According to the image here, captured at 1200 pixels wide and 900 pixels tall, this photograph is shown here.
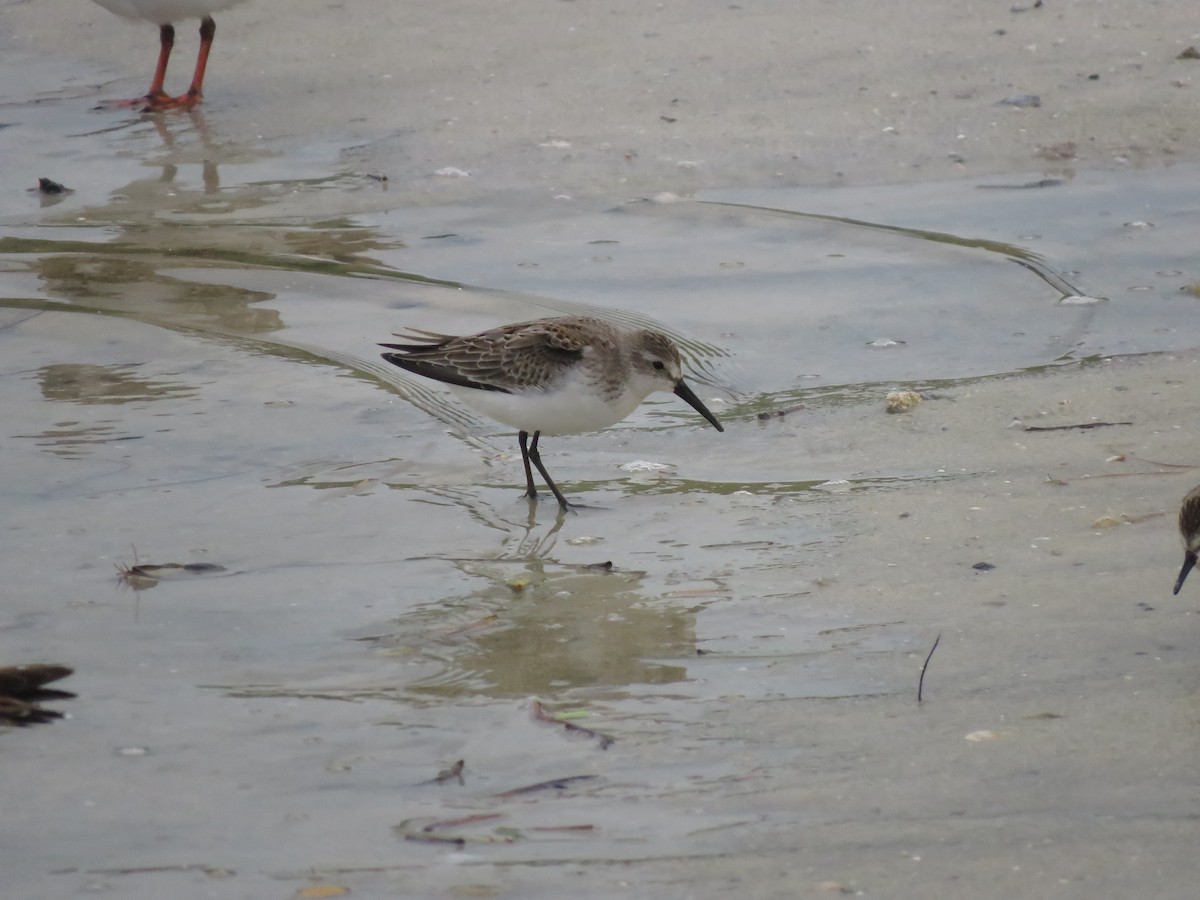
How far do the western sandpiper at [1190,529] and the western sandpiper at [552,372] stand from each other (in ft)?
7.32

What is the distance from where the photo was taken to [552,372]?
5.97 meters

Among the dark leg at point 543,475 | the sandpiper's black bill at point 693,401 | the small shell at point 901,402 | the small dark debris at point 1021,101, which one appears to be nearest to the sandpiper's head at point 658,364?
the sandpiper's black bill at point 693,401

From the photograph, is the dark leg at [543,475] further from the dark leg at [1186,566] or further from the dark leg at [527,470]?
the dark leg at [1186,566]

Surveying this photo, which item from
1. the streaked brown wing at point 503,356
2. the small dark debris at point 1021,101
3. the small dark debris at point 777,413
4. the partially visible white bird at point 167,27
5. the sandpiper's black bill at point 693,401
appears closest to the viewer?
the streaked brown wing at point 503,356

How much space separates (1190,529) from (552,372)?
8.49 feet

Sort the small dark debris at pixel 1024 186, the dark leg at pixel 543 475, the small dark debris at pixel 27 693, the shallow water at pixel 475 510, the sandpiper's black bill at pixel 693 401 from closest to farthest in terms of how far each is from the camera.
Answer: the shallow water at pixel 475 510
the small dark debris at pixel 27 693
the dark leg at pixel 543 475
the sandpiper's black bill at pixel 693 401
the small dark debris at pixel 1024 186

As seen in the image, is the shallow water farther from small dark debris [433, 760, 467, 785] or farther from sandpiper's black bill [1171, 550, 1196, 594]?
sandpiper's black bill [1171, 550, 1196, 594]

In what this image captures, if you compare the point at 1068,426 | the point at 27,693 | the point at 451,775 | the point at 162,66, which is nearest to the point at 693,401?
the point at 1068,426

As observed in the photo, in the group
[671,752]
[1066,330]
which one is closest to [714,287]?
[1066,330]

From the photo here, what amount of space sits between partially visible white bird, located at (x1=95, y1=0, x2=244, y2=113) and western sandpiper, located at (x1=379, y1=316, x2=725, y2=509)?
5.67 metres

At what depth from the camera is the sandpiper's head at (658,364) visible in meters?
6.07

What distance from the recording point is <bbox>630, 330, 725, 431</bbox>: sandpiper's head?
607cm

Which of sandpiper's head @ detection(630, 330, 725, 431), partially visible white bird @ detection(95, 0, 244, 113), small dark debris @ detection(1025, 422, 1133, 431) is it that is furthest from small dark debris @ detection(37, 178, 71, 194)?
small dark debris @ detection(1025, 422, 1133, 431)

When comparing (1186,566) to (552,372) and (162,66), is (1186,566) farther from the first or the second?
(162,66)
